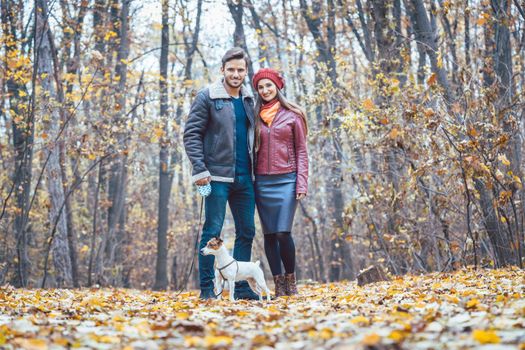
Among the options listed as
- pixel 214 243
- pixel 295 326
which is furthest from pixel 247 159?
pixel 295 326

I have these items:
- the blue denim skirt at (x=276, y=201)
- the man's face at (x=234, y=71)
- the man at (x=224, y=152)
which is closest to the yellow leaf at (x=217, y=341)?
the man at (x=224, y=152)

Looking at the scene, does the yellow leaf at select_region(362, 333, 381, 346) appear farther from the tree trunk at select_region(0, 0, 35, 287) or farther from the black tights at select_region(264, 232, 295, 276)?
the tree trunk at select_region(0, 0, 35, 287)

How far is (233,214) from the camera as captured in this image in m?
5.47

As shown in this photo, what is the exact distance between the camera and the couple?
207 inches

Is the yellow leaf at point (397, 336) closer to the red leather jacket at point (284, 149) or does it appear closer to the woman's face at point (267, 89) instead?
the red leather jacket at point (284, 149)

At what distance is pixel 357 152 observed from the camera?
968 centimetres

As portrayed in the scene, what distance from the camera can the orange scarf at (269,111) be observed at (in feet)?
18.1

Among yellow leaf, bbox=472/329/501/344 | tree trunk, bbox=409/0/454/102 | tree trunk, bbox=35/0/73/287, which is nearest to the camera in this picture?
yellow leaf, bbox=472/329/501/344

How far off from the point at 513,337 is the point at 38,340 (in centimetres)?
217

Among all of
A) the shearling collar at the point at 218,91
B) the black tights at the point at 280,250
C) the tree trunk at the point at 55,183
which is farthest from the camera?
the tree trunk at the point at 55,183

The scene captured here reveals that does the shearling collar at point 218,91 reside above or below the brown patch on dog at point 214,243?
above

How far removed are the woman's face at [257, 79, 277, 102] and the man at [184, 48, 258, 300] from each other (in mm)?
155

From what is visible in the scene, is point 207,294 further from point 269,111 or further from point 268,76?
point 268,76

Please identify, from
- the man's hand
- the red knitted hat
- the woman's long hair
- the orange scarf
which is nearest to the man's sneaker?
the man's hand
